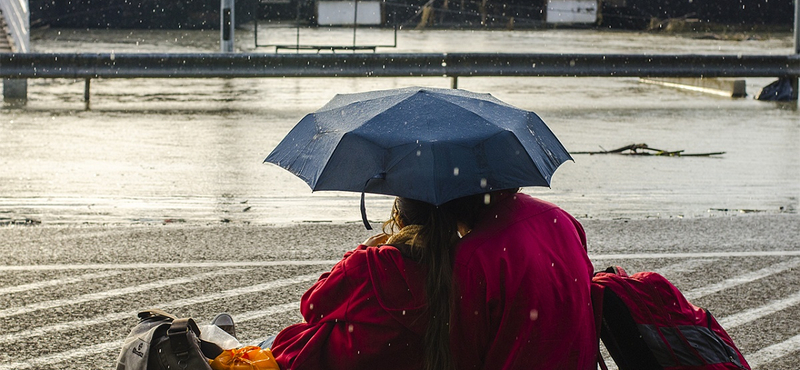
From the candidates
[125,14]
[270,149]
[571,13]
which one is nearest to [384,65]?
[270,149]

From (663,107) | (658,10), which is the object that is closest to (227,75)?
(663,107)

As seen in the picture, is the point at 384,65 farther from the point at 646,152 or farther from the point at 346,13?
the point at 346,13

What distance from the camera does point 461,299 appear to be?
7.79 ft

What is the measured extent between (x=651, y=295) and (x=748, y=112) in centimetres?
1213

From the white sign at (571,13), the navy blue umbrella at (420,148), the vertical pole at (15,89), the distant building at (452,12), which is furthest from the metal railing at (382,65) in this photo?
the white sign at (571,13)

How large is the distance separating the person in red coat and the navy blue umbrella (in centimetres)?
8

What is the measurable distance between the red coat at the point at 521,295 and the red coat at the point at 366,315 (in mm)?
111

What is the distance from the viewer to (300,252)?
609cm

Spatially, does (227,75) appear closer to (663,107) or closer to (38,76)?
(38,76)

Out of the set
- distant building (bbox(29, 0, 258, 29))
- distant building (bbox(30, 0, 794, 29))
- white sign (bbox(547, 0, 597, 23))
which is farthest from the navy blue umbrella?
white sign (bbox(547, 0, 597, 23))

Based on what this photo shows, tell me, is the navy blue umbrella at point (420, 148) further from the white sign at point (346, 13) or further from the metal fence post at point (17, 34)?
the white sign at point (346, 13)

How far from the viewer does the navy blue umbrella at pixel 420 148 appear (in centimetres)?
249

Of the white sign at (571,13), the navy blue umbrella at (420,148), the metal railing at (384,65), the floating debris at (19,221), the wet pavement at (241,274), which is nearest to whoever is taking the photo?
the navy blue umbrella at (420,148)

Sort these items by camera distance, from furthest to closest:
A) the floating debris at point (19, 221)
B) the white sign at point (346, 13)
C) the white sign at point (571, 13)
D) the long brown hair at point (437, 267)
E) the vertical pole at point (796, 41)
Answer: the white sign at point (571, 13) → the white sign at point (346, 13) → the vertical pole at point (796, 41) → the floating debris at point (19, 221) → the long brown hair at point (437, 267)
